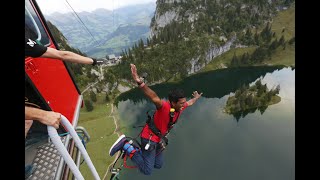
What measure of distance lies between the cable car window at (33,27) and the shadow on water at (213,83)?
8456 cm

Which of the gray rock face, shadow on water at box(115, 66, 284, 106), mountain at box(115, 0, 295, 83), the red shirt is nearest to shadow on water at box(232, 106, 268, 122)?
shadow on water at box(115, 66, 284, 106)

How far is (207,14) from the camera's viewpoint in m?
177

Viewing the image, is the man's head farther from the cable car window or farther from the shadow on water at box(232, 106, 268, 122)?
the shadow on water at box(232, 106, 268, 122)

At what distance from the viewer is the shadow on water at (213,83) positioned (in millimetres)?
94231

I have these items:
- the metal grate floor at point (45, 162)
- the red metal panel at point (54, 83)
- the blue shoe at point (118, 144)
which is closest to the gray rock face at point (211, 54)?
the blue shoe at point (118, 144)

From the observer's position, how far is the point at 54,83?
587cm

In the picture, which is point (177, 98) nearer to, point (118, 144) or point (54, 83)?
point (118, 144)

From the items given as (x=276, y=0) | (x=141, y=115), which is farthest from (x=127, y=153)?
(x=276, y=0)

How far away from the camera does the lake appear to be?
49.5 metres

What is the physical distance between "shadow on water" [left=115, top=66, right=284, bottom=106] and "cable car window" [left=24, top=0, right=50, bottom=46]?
8456cm

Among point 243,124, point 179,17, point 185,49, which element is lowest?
point 243,124
